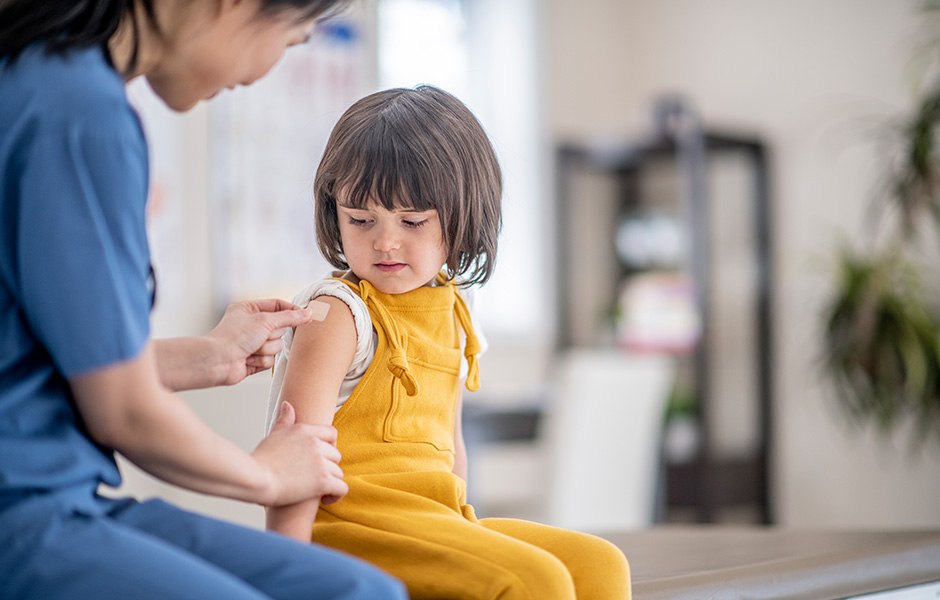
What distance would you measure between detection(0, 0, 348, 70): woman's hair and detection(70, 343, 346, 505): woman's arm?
0.82ft

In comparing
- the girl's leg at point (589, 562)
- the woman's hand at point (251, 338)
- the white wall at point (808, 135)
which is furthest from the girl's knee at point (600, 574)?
the white wall at point (808, 135)

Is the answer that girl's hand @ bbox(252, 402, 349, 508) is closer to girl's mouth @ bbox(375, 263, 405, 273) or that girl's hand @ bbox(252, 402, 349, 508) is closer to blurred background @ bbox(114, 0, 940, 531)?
girl's mouth @ bbox(375, 263, 405, 273)

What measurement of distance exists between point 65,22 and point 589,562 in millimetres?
677

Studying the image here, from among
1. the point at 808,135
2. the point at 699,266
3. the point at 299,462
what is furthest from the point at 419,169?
the point at 808,135

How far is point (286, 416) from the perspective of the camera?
2.83 feet

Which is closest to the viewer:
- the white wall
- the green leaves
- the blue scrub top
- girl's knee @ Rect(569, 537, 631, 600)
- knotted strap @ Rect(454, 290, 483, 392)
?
the blue scrub top

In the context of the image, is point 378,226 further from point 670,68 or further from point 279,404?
point 670,68

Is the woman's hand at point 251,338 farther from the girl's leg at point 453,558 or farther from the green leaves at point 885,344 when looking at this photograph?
the green leaves at point 885,344

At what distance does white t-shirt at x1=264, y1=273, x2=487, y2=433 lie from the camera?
0.94 meters

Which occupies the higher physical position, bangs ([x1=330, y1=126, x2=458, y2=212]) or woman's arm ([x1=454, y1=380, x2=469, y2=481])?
bangs ([x1=330, y1=126, x2=458, y2=212])

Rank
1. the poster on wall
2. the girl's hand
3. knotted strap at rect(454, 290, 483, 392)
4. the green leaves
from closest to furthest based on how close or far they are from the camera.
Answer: the girl's hand, knotted strap at rect(454, 290, 483, 392), the green leaves, the poster on wall

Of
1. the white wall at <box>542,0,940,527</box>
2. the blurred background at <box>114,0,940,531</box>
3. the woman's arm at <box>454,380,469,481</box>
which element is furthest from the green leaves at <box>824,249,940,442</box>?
the woman's arm at <box>454,380,469,481</box>

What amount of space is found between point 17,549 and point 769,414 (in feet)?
13.9

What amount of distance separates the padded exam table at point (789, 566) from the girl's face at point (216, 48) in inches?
28.0
